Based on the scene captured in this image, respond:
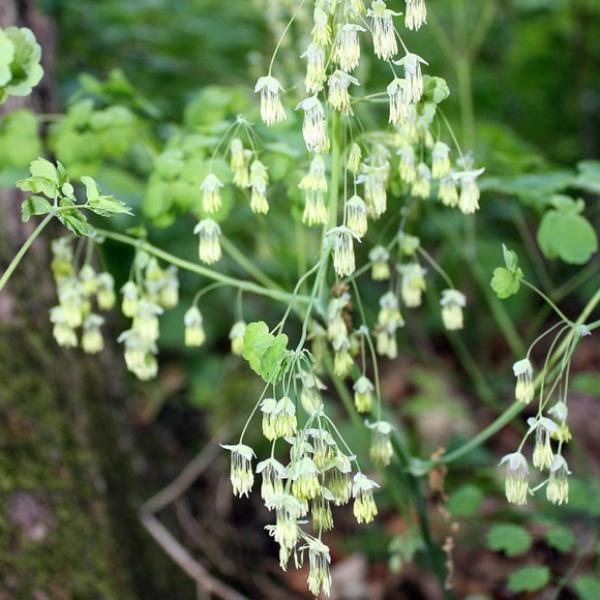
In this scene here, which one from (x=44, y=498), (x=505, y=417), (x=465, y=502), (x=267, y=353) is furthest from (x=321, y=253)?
(x=44, y=498)

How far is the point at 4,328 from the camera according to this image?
2.43 metres

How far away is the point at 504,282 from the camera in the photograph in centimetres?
154

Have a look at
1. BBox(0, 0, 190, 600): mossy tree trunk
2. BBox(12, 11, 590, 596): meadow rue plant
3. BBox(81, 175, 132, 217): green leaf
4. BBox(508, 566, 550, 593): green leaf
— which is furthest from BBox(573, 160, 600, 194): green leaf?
BBox(0, 0, 190, 600): mossy tree trunk

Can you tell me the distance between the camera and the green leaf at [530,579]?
2.23m

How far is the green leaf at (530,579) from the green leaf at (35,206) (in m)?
1.60

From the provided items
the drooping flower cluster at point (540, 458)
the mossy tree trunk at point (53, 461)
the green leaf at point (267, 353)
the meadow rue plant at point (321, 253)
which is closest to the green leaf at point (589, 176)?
the meadow rue plant at point (321, 253)

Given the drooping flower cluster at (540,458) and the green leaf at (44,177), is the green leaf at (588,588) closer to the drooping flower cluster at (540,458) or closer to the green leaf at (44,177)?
the drooping flower cluster at (540,458)

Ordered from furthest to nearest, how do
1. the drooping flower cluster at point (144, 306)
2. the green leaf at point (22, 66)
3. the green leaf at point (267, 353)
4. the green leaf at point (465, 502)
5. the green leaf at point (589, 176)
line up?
1. the green leaf at point (465, 502)
2. the green leaf at point (589, 176)
3. the drooping flower cluster at point (144, 306)
4. the green leaf at point (22, 66)
5. the green leaf at point (267, 353)

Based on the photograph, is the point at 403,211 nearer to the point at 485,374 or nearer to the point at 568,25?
the point at 485,374

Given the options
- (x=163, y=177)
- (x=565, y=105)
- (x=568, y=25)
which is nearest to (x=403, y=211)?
(x=163, y=177)

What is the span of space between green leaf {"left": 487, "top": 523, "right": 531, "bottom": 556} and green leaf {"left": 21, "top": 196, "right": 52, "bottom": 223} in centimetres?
154

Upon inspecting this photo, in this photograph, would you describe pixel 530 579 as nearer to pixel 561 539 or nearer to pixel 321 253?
pixel 561 539

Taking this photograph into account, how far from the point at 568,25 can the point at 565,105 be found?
81cm

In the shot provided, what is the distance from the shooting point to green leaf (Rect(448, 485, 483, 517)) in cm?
242
